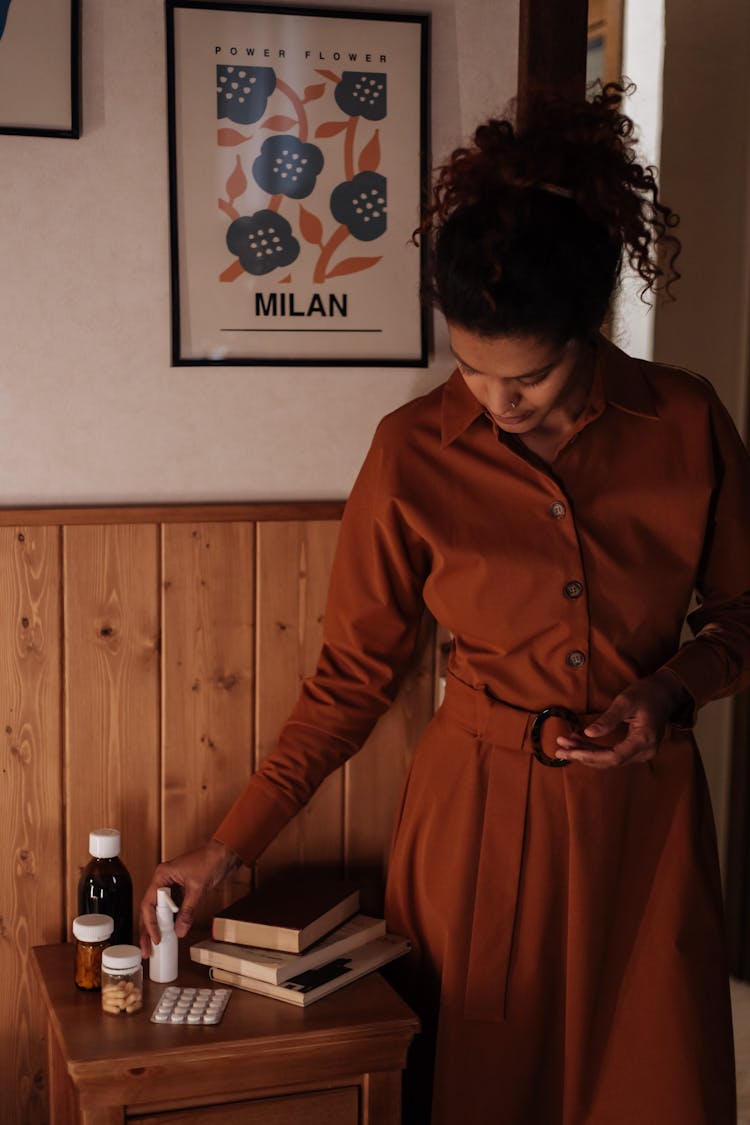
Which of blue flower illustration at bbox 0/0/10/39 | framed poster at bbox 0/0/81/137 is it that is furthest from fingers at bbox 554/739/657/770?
blue flower illustration at bbox 0/0/10/39

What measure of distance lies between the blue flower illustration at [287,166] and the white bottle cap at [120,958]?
101 centimetres

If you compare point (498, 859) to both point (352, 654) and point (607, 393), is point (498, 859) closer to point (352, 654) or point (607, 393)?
point (352, 654)

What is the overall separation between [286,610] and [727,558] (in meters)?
0.62

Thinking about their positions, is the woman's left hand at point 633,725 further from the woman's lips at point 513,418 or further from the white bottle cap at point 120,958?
the white bottle cap at point 120,958

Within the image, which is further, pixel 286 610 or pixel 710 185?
pixel 710 185

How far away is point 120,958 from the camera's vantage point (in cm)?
150

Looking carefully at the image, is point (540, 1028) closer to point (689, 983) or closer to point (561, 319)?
point (689, 983)

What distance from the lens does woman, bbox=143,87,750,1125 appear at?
1476 mm

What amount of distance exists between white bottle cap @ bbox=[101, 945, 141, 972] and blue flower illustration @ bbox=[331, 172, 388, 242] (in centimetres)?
100

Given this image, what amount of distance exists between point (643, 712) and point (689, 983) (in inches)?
14.0

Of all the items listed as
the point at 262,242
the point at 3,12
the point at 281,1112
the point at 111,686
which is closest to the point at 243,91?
the point at 262,242

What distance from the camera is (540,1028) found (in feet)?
5.05

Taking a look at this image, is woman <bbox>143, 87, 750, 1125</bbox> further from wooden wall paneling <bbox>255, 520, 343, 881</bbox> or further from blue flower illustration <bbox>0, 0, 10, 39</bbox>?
blue flower illustration <bbox>0, 0, 10, 39</bbox>

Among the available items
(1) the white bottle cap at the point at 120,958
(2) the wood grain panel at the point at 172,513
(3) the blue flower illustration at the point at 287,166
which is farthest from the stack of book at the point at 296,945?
(3) the blue flower illustration at the point at 287,166
